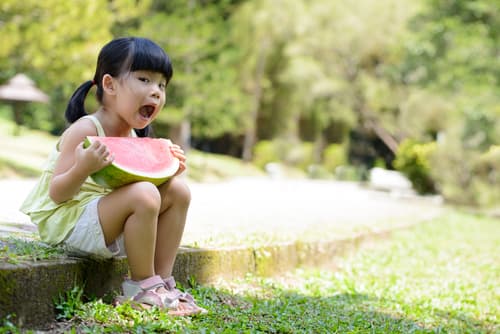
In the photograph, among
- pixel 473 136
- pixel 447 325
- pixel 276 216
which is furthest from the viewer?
pixel 473 136

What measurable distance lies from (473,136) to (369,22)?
557 inches

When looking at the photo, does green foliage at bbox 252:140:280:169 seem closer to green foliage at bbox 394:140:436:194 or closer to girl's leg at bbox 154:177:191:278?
green foliage at bbox 394:140:436:194

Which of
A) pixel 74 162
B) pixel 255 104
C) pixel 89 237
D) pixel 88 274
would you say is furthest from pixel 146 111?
pixel 255 104

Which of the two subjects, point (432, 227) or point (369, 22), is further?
point (369, 22)

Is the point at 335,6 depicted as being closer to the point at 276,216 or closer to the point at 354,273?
the point at 276,216

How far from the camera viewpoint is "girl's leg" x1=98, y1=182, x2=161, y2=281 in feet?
10.8

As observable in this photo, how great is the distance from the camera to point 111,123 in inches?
147

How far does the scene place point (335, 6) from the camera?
29.2m

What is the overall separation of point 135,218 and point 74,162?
41 cm

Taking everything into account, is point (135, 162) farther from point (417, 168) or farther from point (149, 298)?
point (417, 168)

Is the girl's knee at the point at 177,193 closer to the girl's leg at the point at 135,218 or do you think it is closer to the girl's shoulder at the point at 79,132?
the girl's leg at the point at 135,218

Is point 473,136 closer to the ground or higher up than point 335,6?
closer to the ground

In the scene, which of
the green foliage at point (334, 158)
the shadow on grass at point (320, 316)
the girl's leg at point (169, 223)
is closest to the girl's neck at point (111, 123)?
the girl's leg at point (169, 223)

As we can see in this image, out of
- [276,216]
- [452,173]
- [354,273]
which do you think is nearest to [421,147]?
[452,173]
